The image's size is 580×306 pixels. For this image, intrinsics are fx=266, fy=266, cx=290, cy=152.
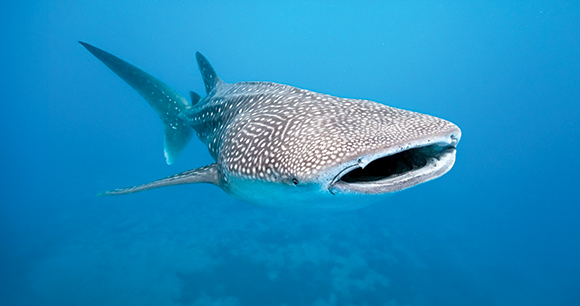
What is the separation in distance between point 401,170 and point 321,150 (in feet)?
2.84

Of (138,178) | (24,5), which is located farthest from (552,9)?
(24,5)

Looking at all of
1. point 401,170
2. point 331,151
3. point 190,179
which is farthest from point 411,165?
point 190,179

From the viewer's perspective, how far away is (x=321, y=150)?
1.67m

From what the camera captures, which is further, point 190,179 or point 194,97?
point 194,97

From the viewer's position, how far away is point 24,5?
97.8 feet

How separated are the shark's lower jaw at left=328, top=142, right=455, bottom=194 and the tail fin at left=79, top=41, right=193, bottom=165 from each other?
4244mm

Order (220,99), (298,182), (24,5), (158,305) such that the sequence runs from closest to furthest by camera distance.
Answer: (298,182), (220,99), (158,305), (24,5)

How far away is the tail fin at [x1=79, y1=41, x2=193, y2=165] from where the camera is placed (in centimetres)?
448

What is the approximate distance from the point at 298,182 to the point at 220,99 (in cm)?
304

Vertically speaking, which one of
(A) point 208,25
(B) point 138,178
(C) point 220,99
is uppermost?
(A) point 208,25

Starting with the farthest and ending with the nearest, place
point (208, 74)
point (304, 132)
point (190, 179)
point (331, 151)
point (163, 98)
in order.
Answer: point (208, 74) → point (163, 98) → point (190, 179) → point (304, 132) → point (331, 151)

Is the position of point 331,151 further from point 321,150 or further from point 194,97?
point 194,97

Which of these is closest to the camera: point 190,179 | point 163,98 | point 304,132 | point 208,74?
point 304,132

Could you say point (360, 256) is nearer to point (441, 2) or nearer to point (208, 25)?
point (441, 2)
